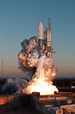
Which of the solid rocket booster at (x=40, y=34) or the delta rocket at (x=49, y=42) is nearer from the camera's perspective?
the solid rocket booster at (x=40, y=34)

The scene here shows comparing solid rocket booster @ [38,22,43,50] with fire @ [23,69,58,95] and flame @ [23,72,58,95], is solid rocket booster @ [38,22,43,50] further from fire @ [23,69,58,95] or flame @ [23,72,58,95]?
flame @ [23,72,58,95]

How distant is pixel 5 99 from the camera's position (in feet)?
156

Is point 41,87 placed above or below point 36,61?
below

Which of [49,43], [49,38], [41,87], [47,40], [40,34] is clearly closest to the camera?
[41,87]

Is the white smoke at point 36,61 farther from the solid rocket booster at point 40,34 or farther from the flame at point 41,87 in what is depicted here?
the solid rocket booster at point 40,34

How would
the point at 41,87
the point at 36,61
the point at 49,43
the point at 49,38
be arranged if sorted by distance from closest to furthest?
the point at 41,87, the point at 36,61, the point at 49,43, the point at 49,38

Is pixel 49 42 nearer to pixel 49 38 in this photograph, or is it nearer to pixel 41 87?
pixel 49 38

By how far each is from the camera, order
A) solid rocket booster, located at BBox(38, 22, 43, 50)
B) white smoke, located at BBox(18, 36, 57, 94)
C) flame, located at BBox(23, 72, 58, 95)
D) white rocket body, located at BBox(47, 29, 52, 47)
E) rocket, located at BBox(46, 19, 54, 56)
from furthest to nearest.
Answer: white rocket body, located at BBox(47, 29, 52, 47), rocket, located at BBox(46, 19, 54, 56), solid rocket booster, located at BBox(38, 22, 43, 50), white smoke, located at BBox(18, 36, 57, 94), flame, located at BBox(23, 72, 58, 95)

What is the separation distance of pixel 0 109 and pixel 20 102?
272 inches

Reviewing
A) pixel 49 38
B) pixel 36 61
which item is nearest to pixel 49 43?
pixel 49 38

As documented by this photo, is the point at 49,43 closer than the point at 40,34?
No

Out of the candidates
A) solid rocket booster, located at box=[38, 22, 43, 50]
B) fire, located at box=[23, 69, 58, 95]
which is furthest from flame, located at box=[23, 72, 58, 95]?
solid rocket booster, located at box=[38, 22, 43, 50]

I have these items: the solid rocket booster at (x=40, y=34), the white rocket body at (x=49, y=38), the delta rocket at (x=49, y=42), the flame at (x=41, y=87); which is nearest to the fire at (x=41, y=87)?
the flame at (x=41, y=87)

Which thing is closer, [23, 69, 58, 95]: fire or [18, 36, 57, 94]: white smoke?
[23, 69, 58, 95]: fire
